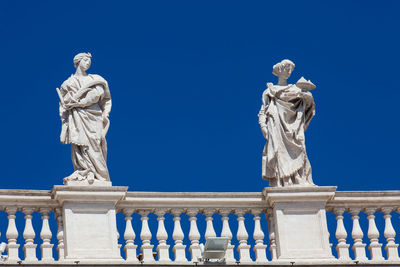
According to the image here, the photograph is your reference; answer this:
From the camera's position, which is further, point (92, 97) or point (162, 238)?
point (92, 97)

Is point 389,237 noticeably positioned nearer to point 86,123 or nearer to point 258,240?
point 258,240

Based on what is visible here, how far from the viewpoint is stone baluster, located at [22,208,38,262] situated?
2428 centimetres

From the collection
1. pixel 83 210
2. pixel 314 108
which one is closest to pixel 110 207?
pixel 83 210

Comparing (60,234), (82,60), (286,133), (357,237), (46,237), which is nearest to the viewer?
(46,237)

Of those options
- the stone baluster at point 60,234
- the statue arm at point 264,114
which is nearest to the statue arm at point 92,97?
the stone baluster at point 60,234

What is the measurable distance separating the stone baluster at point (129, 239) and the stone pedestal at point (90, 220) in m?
0.20

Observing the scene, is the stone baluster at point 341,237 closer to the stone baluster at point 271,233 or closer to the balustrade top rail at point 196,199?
the balustrade top rail at point 196,199

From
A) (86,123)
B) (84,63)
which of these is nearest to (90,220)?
(86,123)

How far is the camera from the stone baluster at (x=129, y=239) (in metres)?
24.8

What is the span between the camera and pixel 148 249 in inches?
981

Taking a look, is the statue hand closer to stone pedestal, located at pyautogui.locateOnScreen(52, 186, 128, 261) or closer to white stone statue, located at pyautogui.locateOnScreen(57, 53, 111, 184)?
white stone statue, located at pyautogui.locateOnScreen(57, 53, 111, 184)

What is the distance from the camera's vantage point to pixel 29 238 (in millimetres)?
24500

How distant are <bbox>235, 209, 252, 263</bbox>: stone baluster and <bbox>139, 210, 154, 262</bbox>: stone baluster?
1622mm

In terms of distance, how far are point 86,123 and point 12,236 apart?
8.22 ft
